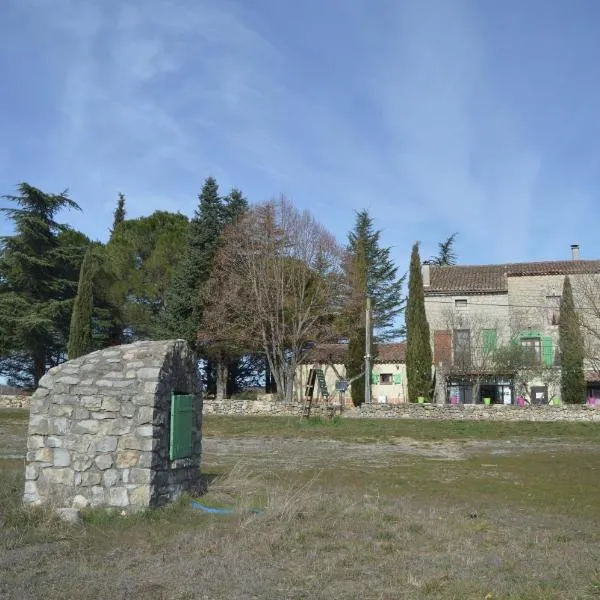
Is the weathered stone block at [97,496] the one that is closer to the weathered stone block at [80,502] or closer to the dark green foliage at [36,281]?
the weathered stone block at [80,502]

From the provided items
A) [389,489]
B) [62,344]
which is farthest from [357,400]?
[389,489]

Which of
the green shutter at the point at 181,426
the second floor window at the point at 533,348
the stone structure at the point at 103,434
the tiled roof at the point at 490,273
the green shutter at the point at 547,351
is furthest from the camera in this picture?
the tiled roof at the point at 490,273

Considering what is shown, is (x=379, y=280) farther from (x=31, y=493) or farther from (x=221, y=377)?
(x=31, y=493)

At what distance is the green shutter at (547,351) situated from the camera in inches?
1504

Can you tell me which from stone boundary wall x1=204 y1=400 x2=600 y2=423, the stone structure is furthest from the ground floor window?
the stone structure

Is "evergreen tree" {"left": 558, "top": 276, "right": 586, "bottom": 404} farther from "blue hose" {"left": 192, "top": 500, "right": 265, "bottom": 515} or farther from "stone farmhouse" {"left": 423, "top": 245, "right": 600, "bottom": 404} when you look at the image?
"blue hose" {"left": 192, "top": 500, "right": 265, "bottom": 515}

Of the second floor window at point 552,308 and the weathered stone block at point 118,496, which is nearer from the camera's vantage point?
the weathered stone block at point 118,496

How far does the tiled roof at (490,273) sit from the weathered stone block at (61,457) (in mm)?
34688

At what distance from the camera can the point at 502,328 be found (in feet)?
131

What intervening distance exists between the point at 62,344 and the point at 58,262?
540 cm

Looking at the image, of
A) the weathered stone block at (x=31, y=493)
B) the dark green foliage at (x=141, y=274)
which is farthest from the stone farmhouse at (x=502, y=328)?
the weathered stone block at (x=31, y=493)

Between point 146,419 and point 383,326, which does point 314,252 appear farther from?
point 146,419

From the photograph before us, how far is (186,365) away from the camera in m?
10.7

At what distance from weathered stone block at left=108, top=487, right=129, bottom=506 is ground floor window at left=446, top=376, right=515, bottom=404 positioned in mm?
32065
